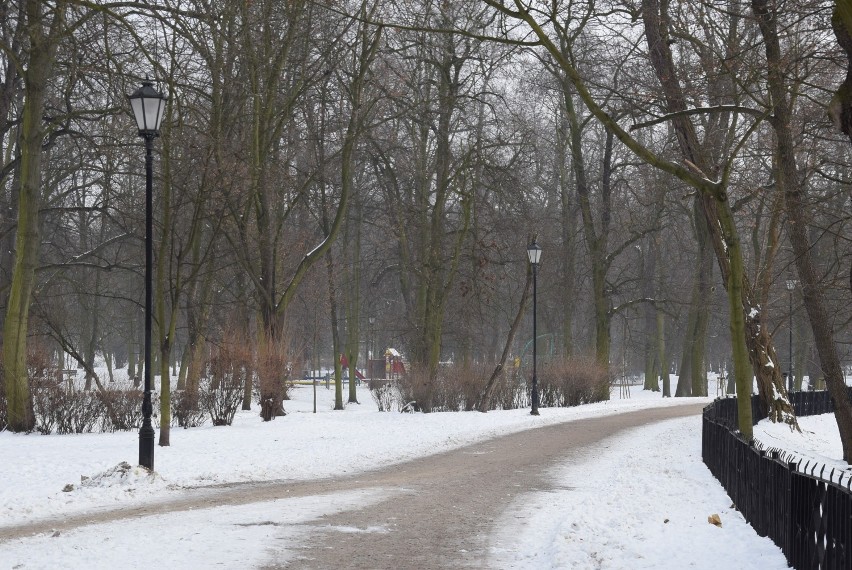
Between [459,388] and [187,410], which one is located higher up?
[459,388]

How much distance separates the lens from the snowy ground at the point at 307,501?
8.20m

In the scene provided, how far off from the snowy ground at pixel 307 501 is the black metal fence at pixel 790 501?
0.23m

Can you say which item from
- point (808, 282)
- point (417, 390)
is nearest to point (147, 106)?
point (808, 282)

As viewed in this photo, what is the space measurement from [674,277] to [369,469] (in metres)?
38.7

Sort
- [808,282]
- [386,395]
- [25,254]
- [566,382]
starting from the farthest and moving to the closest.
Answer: [566,382], [386,395], [25,254], [808,282]

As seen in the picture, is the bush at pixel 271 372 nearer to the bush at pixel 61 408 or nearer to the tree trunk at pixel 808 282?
the bush at pixel 61 408

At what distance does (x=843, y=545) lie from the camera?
6.12 metres

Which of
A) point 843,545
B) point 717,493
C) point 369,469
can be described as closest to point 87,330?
point 369,469

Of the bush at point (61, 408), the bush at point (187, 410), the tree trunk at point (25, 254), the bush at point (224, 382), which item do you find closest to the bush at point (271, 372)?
the bush at point (224, 382)

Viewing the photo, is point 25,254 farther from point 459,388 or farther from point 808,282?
point 808,282

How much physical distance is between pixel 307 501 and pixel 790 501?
5.54 m

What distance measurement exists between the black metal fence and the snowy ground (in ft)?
0.74

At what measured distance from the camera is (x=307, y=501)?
11.4 metres

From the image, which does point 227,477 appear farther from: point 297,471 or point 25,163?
point 25,163
